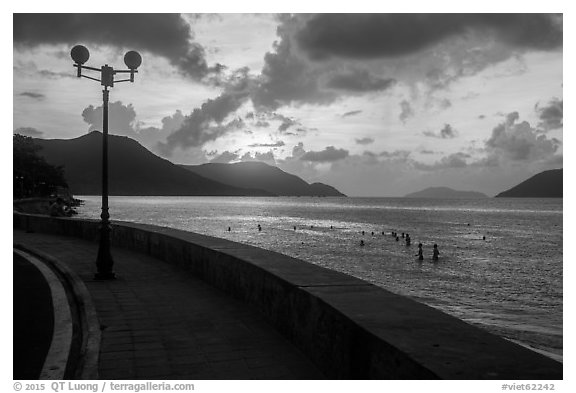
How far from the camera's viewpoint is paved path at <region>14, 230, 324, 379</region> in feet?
17.5

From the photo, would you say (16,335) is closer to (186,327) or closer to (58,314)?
(58,314)

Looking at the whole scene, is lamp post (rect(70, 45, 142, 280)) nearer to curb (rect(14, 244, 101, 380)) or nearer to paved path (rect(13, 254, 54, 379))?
curb (rect(14, 244, 101, 380))

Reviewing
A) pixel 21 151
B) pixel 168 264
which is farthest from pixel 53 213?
pixel 21 151

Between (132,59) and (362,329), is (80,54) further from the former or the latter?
(362,329)

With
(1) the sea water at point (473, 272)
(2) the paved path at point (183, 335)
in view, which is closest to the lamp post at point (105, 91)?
(2) the paved path at point (183, 335)

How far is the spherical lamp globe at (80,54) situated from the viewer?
11500 mm

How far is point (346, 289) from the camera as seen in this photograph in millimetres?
5879

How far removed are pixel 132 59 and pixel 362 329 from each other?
9.68m

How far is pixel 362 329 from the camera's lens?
4230mm

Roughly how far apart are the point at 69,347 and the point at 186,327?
1502mm

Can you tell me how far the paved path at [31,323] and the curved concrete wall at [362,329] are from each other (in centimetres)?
279

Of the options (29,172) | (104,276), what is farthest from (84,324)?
(29,172)

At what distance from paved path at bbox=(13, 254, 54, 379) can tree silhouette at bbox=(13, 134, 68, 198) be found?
99.5 meters

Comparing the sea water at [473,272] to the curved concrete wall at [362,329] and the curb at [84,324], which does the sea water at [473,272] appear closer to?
the curved concrete wall at [362,329]
